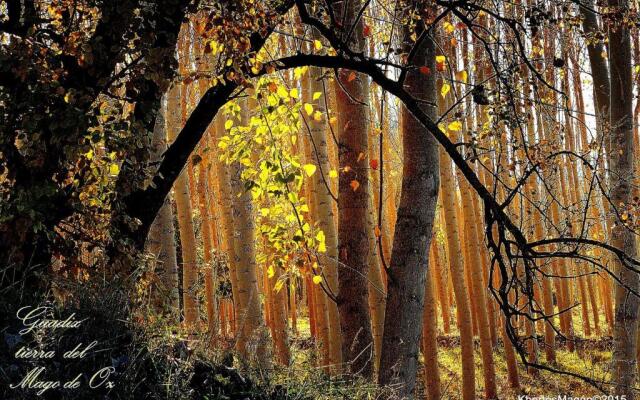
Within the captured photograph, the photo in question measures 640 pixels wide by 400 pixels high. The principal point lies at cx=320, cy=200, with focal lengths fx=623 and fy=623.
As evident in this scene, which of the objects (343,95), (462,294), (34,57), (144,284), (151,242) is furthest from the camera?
(462,294)

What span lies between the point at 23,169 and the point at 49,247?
19.7 inches

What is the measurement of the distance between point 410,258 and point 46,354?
2.65 meters

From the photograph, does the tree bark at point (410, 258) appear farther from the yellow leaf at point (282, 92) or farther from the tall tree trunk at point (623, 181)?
the tall tree trunk at point (623, 181)

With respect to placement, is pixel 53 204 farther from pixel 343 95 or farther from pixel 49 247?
pixel 343 95

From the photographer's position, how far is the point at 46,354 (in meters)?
3.00

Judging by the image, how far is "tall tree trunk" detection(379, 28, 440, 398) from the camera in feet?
15.2

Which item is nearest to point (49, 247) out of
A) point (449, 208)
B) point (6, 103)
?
point (6, 103)

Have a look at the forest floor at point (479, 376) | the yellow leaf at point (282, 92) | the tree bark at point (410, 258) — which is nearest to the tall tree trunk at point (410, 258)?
the tree bark at point (410, 258)

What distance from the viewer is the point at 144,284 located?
411 centimetres

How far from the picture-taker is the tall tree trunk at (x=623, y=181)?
6.38 meters

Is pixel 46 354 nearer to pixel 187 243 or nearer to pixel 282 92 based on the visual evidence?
pixel 282 92

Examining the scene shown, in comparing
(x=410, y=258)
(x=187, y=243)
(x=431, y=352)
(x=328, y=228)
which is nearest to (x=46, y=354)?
(x=410, y=258)

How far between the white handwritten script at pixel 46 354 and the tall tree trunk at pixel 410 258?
7.38ft

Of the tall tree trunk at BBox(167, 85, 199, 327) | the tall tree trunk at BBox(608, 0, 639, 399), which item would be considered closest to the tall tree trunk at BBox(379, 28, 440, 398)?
the tall tree trunk at BBox(608, 0, 639, 399)
